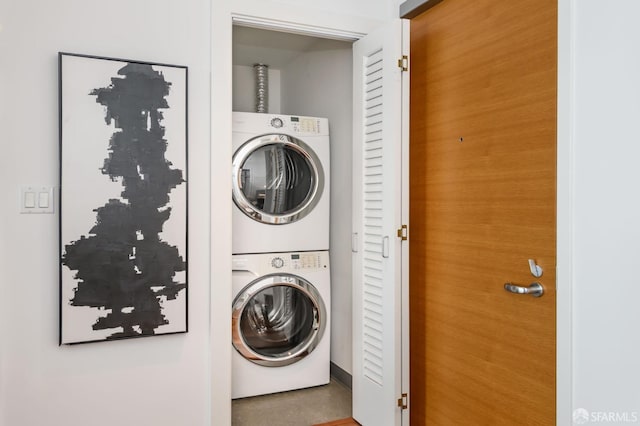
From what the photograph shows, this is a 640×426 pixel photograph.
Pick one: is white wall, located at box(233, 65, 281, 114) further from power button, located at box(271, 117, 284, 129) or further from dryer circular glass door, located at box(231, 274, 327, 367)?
dryer circular glass door, located at box(231, 274, 327, 367)

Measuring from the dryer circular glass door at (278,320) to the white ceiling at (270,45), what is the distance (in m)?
1.57

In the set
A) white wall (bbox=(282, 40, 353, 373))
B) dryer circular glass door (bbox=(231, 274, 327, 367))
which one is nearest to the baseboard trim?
white wall (bbox=(282, 40, 353, 373))

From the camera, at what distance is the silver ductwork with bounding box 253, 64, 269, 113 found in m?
3.56

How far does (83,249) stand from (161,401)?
0.74m

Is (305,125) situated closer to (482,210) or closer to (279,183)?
(279,183)

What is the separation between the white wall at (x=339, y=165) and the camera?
294cm

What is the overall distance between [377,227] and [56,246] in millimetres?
1404

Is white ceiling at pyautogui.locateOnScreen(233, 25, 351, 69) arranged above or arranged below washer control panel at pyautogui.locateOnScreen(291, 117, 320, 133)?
above

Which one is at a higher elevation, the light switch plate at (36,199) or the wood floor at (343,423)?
the light switch plate at (36,199)

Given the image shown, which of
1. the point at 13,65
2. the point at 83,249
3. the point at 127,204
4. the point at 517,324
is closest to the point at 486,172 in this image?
the point at 517,324

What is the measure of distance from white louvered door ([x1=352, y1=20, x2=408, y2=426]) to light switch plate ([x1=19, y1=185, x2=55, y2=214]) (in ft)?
4.58

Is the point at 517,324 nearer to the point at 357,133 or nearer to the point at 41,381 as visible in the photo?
the point at 357,133
